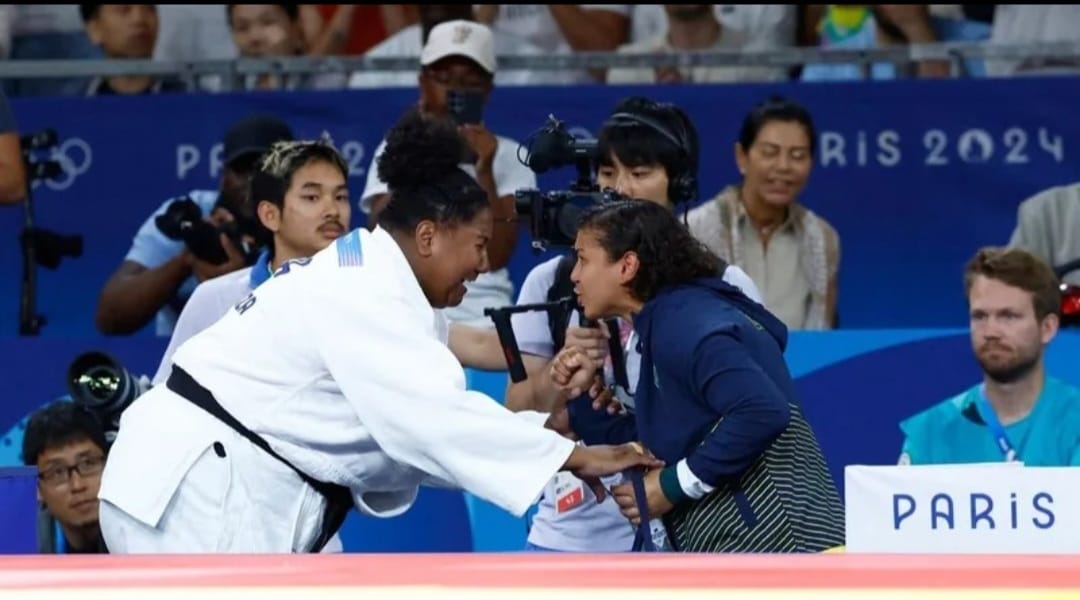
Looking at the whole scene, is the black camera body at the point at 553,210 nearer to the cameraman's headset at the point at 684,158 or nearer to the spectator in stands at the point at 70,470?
the cameraman's headset at the point at 684,158

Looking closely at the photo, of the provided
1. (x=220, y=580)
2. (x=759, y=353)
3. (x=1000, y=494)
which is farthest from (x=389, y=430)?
(x=220, y=580)

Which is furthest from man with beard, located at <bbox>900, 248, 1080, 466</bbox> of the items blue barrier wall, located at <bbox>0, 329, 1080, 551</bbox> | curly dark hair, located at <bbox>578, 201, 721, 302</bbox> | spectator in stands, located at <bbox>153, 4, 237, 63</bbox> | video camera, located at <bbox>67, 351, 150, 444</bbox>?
spectator in stands, located at <bbox>153, 4, 237, 63</bbox>

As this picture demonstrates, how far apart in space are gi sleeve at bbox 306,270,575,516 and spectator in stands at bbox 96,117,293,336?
2454 mm

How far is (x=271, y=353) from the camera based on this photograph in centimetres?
519

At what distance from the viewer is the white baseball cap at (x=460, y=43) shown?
26.6 feet

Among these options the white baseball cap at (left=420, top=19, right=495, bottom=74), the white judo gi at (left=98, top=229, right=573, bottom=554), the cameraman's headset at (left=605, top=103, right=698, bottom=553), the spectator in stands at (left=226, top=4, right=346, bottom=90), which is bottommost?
the white judo gi at (left=98, top=229, right=573, bottom=554)

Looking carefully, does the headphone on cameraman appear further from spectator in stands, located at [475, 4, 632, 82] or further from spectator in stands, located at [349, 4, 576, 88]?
spectator in stands, located at [475, 4, 632, 82]

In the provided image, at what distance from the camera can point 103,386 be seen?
21.2ft

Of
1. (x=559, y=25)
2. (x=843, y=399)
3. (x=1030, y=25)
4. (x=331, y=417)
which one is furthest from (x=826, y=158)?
(x=331, y=417)

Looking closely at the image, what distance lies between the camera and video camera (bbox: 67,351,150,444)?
253 inches

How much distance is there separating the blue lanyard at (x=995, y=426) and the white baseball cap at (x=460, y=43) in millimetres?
2190

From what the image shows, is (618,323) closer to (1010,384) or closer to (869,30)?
(1010,384)

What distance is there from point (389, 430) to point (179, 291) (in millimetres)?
3002

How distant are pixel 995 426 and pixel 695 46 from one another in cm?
303
